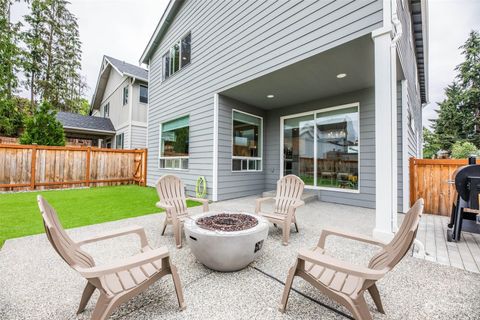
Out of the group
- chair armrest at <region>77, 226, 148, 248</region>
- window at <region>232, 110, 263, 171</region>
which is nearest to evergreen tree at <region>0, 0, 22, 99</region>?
window at <region>232, 110, 263, 171</region>

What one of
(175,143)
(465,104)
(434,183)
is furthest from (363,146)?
(465,104)

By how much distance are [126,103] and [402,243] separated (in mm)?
14263

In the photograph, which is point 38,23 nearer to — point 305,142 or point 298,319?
point 305,142

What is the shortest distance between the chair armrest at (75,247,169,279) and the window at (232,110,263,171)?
5059 millimetres

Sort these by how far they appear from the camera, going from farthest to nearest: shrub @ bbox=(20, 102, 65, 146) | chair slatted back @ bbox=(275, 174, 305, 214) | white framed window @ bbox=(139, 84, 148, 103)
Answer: white framed window @ bbox=(139, 84, 148, 103) < shrub @ bbox=(20, 102, 65, 146) < chair slatted back @ bbox=(275, 174, 305, 214)

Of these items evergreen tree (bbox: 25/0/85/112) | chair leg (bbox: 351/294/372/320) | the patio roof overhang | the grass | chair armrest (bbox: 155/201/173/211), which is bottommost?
the grass

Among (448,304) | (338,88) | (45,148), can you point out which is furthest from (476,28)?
(45,148)

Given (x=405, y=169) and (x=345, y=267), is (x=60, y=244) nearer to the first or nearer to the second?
(x=345, y=267)

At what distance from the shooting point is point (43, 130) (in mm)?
8922

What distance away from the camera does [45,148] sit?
305 inches

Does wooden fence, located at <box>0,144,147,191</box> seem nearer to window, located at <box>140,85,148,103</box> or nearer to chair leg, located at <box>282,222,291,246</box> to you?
window, located at <box>140,85,148,103</box>

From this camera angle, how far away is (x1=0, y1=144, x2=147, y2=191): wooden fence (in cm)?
714

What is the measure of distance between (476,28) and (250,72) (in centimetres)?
2614

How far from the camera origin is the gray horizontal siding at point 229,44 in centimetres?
375
